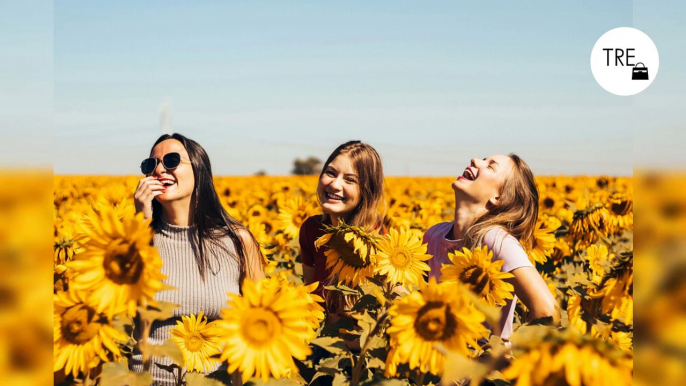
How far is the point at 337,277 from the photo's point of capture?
2736mm

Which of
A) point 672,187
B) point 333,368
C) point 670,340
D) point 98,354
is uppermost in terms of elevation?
point 672,187

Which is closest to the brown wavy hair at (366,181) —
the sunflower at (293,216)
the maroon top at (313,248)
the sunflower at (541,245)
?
the maroon top at (313,248)

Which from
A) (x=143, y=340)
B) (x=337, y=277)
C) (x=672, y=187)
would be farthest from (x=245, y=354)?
(x=337, y=277)

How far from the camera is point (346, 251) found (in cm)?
244

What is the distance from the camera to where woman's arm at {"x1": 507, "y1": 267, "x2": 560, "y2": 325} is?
232cm

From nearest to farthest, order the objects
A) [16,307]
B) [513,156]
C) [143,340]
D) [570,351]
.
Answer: [16,307] → [570,351] → [143,340] → [513,156]

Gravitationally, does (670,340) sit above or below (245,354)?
above

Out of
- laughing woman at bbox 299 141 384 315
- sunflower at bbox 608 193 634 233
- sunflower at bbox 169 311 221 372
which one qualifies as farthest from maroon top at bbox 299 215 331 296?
sunflower at bbox 608 193 634 233

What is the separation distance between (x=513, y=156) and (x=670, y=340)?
2.56 meters

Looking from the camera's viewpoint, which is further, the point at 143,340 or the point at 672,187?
the point at 143,340

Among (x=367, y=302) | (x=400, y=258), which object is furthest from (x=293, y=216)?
(x=367, y=302)

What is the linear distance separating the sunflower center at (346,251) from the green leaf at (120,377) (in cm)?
111

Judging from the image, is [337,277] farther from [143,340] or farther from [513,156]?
[143,340]

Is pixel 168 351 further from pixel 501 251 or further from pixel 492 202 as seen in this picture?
pixel 492 202
